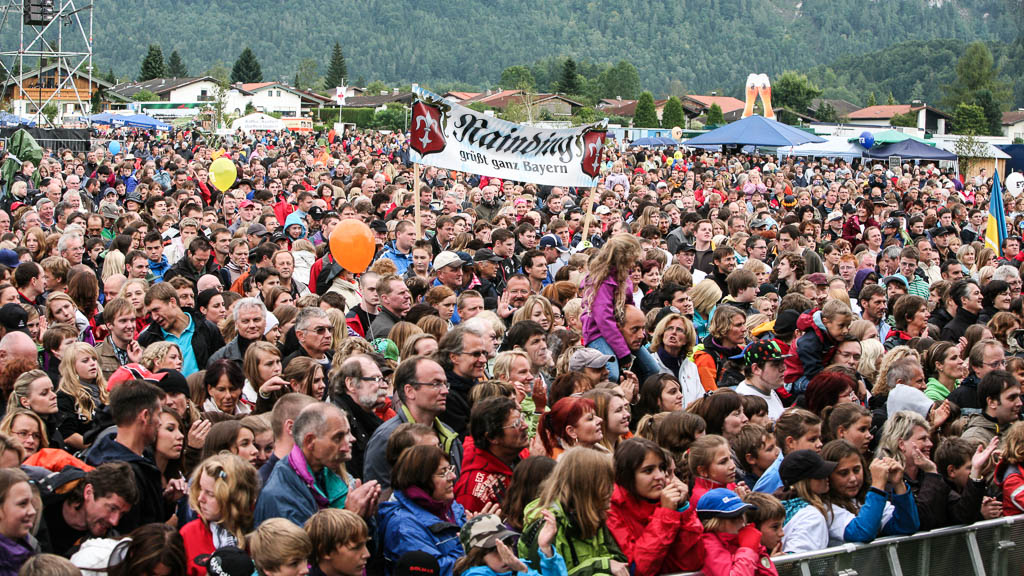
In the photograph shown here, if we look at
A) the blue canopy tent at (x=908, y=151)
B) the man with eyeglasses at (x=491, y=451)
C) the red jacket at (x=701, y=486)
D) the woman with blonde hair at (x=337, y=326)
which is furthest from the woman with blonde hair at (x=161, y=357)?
the blue canopy tent at (x=908, y=151)

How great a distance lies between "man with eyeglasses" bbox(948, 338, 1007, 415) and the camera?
6168 mm

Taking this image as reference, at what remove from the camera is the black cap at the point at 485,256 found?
29.8 ft

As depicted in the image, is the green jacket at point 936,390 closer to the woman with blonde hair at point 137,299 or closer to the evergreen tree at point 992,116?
the woman with blonde hair at point 137,299

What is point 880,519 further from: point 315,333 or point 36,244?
point 36,244

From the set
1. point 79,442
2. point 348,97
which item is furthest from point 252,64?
point 79,442

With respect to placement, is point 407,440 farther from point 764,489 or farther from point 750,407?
point 750,407

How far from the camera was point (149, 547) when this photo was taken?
367 cm

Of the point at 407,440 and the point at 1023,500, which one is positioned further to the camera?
the point at 1023,500

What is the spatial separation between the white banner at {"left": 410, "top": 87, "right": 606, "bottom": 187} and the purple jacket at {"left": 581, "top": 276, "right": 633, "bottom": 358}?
15.3ft

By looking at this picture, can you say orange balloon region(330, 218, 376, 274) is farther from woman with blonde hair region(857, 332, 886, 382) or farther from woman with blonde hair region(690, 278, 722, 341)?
woman with blonde hair region(857, 332, 886, 382)

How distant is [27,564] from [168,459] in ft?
4.39

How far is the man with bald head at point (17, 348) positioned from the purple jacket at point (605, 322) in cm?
300

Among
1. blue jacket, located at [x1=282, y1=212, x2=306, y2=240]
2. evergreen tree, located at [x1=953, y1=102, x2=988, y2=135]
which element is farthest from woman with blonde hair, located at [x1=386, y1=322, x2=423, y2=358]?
evergreen tree, located at [x1=953, y1=102, x2=988, y2=135]

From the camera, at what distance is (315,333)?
611 cm
